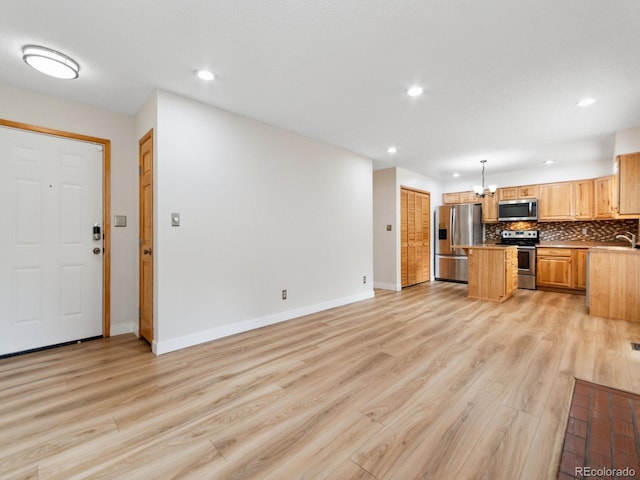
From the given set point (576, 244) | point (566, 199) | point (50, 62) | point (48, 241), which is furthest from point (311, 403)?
point (566, 199)

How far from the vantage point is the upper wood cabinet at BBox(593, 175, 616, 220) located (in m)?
5.26

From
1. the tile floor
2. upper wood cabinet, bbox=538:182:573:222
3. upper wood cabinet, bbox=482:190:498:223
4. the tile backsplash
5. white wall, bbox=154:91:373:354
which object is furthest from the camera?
upper wood cabinet, bbox=482:190:498:223

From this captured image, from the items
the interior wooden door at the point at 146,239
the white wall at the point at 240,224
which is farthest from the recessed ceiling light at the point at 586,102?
the interior wooden door at the point at 146,239

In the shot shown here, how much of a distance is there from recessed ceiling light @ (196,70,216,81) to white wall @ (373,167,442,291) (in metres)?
4.15

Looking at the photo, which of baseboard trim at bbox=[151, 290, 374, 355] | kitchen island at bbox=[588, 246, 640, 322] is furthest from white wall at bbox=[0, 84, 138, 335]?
kitchen island at bbox=[588, 246, 640, 322]

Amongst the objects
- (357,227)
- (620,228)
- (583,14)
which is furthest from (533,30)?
(620,228)

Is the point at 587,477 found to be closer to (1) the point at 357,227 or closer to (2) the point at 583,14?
(2) the point at 583,14

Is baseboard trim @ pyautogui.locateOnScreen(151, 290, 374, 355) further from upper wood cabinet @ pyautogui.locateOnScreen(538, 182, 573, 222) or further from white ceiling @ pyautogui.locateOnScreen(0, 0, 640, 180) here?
upper wood cabinet @ pyautogui.locateOnScreen(538, 182, 573, 222)

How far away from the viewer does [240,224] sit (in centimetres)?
337

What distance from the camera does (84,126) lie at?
10.2ft

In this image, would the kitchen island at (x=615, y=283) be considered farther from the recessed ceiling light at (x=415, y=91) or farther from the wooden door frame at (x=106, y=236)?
the wooden door frame at (x=106, y=236)

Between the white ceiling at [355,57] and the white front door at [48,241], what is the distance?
610 mm

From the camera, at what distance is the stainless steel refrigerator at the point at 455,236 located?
6.61 m

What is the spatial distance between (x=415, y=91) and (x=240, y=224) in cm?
232
